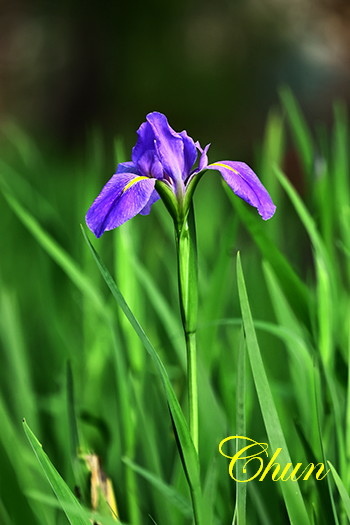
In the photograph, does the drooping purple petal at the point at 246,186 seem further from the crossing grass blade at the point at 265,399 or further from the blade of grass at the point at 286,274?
the blade of grass at the point at 286,274

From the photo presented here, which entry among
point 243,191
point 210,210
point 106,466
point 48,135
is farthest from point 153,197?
point 48,135

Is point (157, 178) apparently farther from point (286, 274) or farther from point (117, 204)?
point (286, 274)

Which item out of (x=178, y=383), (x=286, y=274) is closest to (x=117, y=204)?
(x=286, y=274)

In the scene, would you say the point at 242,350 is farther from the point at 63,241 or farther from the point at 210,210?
the point at 210,210

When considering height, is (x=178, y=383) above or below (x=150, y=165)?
below

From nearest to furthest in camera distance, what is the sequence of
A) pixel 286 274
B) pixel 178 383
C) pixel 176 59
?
pixel 286 274
pixel 178 383
pixel 176 59

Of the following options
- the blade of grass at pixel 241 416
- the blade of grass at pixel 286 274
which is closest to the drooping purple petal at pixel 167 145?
the blade of grass at pixel 241 416

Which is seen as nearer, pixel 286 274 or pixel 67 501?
pixel 67 501
